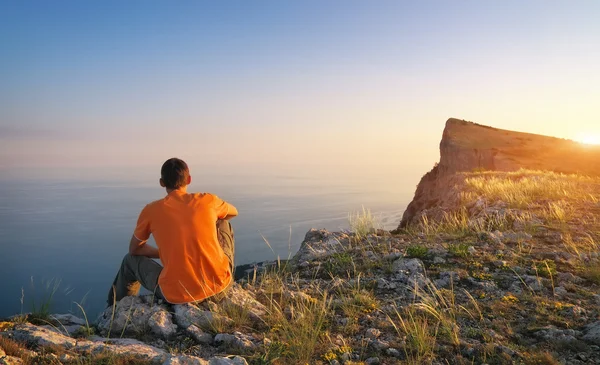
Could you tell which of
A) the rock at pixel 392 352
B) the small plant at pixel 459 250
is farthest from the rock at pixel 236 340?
the small plant at pixel 459 250

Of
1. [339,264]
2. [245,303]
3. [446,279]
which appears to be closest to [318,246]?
[339,264]

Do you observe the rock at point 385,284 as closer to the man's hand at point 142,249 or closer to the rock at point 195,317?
the rock at point 195,317

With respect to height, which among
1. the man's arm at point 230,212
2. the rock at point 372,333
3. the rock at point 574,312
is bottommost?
the rock at point 372,333

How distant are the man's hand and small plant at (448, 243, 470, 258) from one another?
4991 millimetres

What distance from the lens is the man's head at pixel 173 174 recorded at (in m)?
4.96

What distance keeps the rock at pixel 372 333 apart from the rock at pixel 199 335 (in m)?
1.70

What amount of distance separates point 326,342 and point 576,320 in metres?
2.99

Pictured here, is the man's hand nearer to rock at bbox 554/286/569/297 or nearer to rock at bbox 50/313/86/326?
rock at bbox 50/313/86/326

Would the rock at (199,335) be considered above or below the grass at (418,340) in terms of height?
below

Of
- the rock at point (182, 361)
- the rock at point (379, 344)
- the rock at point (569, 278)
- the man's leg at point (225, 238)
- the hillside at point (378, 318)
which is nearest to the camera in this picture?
the rock at point (182, 361)

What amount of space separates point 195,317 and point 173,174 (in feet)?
5.71

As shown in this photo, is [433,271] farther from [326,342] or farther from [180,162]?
[180,162]

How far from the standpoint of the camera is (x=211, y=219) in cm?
494

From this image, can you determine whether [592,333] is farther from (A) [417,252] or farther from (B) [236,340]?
(B) [236,340]
